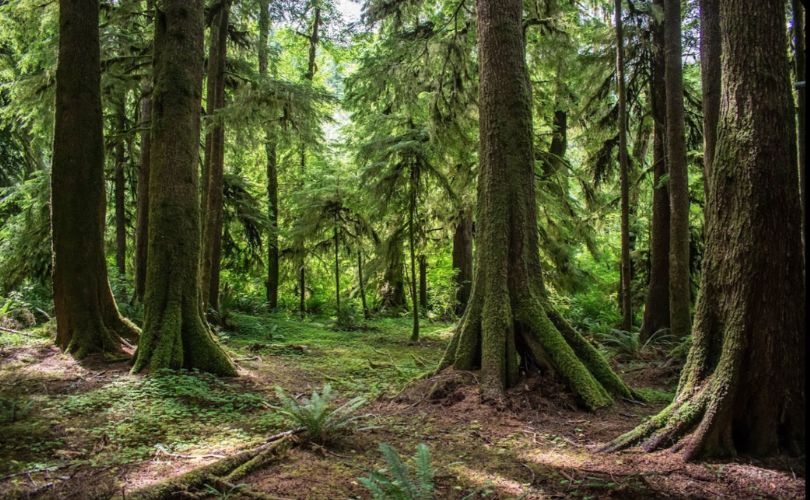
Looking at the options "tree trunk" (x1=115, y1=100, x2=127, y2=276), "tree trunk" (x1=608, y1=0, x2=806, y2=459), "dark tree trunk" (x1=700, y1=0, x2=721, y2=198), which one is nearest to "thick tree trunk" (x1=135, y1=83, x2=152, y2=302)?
"tree trunk" (x1=115, y1=100, x2=127, y2=276)

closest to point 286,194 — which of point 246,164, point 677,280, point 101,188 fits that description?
point 246,164

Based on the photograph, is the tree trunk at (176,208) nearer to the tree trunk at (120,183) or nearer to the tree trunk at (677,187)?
the tree trunk at (120,183)

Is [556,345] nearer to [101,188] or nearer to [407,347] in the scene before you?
[407,347]

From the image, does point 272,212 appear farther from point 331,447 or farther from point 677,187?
point 331,447

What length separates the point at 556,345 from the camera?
5.76m

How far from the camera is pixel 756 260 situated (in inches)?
142

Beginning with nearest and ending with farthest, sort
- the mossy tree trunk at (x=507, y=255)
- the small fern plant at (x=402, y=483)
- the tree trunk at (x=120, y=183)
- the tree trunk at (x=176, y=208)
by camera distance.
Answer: the small fern plant at (x=402, y=483)
the mossy tree trunk at (x=507, y=255)
the tree trunk at (x=176, y=208)
the tree trunk at (x=120, y=183)

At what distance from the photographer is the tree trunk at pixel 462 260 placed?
1595 centimetres

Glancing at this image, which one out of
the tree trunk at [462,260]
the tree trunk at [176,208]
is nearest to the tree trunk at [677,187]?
the tree trunk at [176,208]

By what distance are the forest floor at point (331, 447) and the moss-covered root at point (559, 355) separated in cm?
17

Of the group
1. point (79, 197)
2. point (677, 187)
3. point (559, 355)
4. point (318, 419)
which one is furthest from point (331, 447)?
point (677, 187)

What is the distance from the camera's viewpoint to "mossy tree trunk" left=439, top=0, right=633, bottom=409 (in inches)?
230

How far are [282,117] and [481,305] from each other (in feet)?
22.8

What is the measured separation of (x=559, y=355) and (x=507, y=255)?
1289 millimetres
